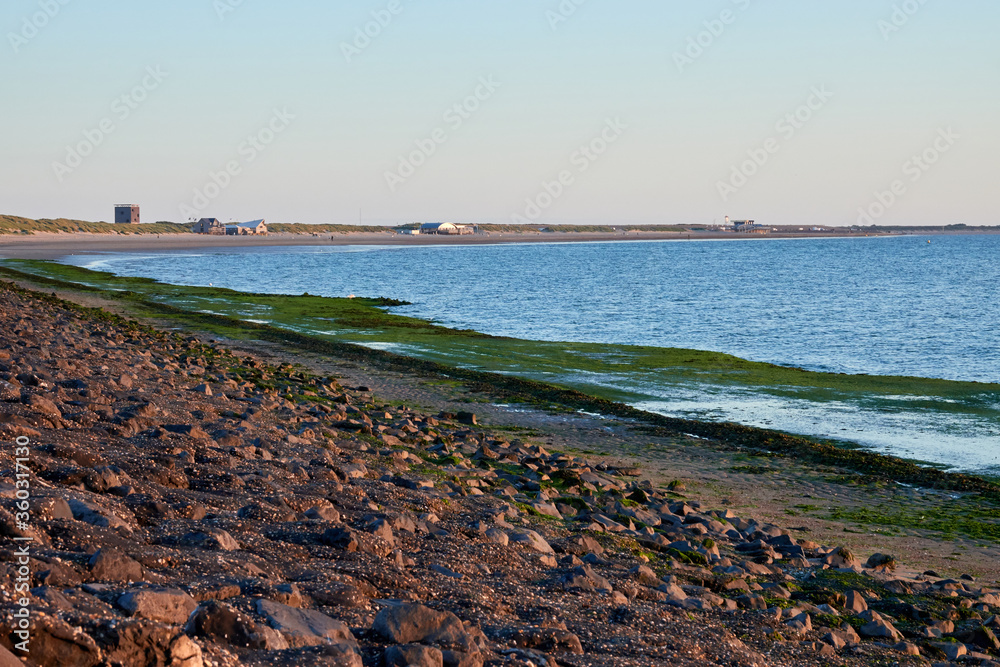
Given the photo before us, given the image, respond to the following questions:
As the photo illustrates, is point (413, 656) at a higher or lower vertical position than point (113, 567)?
lower

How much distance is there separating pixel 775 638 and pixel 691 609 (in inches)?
26.5

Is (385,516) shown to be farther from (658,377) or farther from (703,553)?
(658,377)

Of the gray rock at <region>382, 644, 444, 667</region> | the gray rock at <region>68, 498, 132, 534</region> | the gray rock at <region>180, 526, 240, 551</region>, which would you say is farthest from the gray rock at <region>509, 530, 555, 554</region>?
the gray rock at <region>68, 498, 132, 534</region>

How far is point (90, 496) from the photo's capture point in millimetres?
6742

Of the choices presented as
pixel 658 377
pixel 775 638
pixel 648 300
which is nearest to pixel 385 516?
pixel 775 638

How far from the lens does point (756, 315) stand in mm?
53094

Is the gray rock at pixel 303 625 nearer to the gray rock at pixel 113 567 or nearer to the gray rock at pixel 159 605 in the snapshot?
the gray rock at pixel 159 605

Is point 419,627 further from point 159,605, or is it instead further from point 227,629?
point 159,605

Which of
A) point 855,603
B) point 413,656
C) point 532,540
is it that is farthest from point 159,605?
point 855,603

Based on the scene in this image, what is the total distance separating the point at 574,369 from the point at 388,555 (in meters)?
20.4

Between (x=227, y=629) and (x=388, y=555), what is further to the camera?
(x=388, y=555)

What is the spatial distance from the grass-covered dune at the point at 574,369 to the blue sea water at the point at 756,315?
1494 mm

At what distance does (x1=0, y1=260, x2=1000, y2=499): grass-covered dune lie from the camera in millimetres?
17234

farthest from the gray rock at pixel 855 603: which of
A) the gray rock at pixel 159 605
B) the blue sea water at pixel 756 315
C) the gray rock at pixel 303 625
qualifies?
the blue sea water at pixel 756 315
